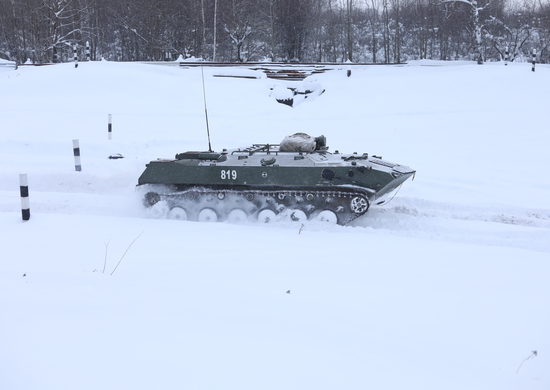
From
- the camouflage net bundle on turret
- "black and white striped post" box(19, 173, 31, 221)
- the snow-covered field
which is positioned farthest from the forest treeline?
"black and white striped post" box(19, 173, 31, 221)

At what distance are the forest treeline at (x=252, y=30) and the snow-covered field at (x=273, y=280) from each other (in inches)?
797

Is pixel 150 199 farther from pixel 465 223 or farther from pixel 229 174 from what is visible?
pixel 465 223

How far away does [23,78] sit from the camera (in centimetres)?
2042

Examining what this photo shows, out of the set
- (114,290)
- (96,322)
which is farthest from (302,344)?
(114,290)

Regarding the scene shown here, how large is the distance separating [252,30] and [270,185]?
86.9 ft

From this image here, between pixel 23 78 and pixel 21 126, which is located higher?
pixel 23 78

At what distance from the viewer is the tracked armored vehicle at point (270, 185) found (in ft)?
27.7

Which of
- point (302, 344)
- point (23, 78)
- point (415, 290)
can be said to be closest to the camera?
point (302, 344)

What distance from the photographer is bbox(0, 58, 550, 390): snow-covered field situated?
11.9ft

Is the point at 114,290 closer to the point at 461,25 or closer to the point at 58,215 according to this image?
the point at 58,215

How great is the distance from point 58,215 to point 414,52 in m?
38.9

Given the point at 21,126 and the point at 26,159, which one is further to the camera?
the point at 21,126

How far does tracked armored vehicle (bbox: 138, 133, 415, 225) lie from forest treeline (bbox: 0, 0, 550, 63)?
Result: 23098 mm

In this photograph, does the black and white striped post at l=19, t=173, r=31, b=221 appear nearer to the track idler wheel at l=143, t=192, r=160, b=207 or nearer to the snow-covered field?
the snow-covered field
